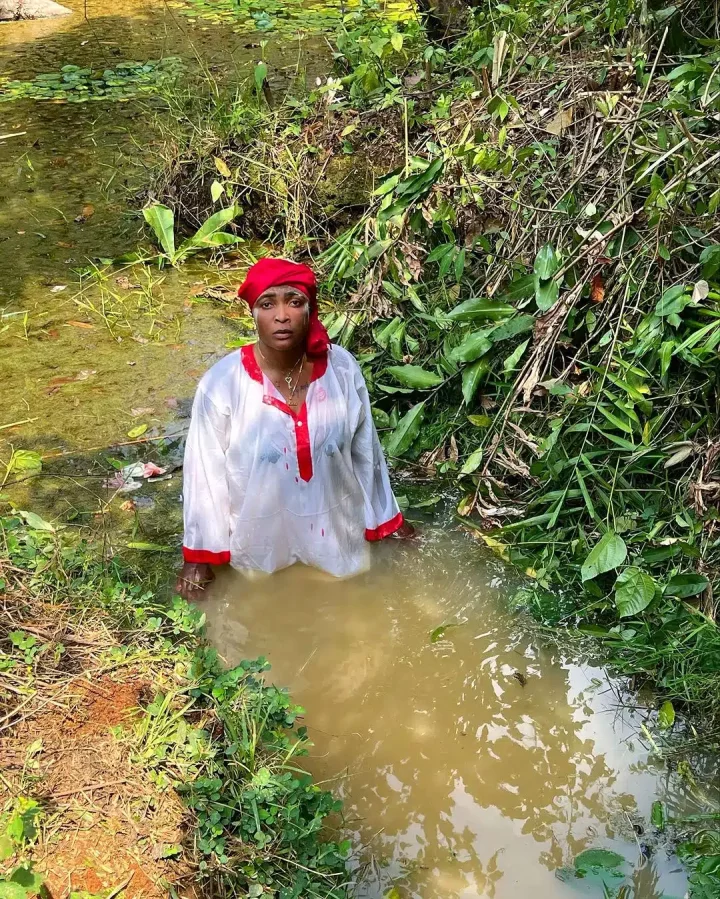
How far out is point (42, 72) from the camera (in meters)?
8.68

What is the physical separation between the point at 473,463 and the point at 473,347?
473 millimetres

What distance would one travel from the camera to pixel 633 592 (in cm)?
301

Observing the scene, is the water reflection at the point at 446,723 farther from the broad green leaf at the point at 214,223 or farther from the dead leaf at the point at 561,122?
the broad green leaf at the point at 214,223

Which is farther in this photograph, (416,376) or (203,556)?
(416,376)

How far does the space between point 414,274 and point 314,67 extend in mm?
4772

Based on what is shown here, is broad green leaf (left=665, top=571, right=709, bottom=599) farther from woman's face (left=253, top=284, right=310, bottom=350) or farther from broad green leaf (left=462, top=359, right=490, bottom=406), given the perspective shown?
woman's face (left=253, top=284, right=310, bottom=350)

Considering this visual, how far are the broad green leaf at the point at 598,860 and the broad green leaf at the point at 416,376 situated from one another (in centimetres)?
199

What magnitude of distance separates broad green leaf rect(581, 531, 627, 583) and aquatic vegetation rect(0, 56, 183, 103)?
6.11 metres

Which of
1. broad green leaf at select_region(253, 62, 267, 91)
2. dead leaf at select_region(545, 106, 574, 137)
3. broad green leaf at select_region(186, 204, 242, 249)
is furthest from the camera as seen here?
broad green leaf at select_region(253, 62, 267, 91)

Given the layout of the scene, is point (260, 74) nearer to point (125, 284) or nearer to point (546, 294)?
point (125, 284)

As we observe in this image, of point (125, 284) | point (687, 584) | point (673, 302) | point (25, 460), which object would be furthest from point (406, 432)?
point (125, 284)

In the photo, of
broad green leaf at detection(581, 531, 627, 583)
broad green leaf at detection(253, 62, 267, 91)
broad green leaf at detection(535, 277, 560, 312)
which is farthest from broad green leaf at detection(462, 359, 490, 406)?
broad green leaf at detection(253, 62, 267, 91)

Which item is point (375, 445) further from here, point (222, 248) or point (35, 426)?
point (222, 248)

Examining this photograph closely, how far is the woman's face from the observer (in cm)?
291
